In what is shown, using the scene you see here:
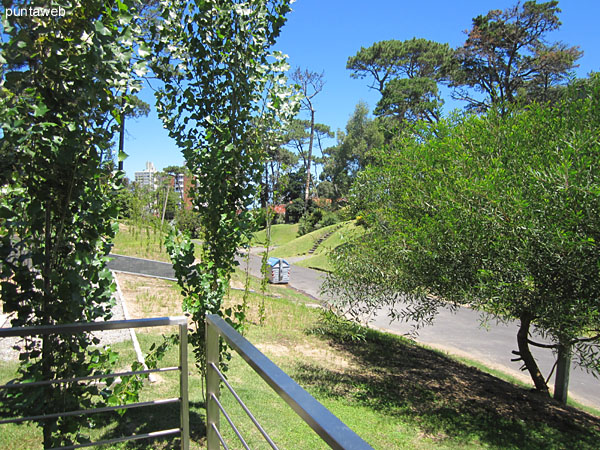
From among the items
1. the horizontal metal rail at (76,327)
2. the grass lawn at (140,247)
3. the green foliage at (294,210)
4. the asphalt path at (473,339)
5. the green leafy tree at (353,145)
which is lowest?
the asphalt path at (473,339)

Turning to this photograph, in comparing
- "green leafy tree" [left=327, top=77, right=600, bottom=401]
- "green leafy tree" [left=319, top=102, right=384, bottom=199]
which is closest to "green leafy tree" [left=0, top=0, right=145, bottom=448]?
"green leafy tree" [left=327, top=77, right=600, bottom=401]

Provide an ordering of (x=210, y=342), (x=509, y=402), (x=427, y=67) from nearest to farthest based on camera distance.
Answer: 1. (x=210, y=342)
2. (x=509, y=402)
3. (x=427, y=67)

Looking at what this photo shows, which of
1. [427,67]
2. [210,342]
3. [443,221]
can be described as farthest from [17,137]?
[427,67]

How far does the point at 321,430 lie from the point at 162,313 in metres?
8.31

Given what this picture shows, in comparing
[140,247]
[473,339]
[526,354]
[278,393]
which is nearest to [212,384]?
[278,393]

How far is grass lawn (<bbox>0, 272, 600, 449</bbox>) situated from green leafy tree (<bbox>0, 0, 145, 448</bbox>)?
149 cm

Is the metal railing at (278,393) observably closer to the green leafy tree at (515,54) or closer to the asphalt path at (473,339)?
the asphalt path at (473,339)

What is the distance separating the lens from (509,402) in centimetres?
679

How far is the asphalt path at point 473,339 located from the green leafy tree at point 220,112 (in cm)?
437

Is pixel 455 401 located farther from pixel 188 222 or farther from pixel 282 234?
pixel 282 234

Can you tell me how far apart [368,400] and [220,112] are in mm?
4956

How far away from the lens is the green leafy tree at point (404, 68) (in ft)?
93.0

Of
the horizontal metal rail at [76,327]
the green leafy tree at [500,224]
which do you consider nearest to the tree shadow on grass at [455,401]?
the green leafy tree at [500,224]

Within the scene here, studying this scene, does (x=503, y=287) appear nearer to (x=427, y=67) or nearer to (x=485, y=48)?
(x=485, y=48)
